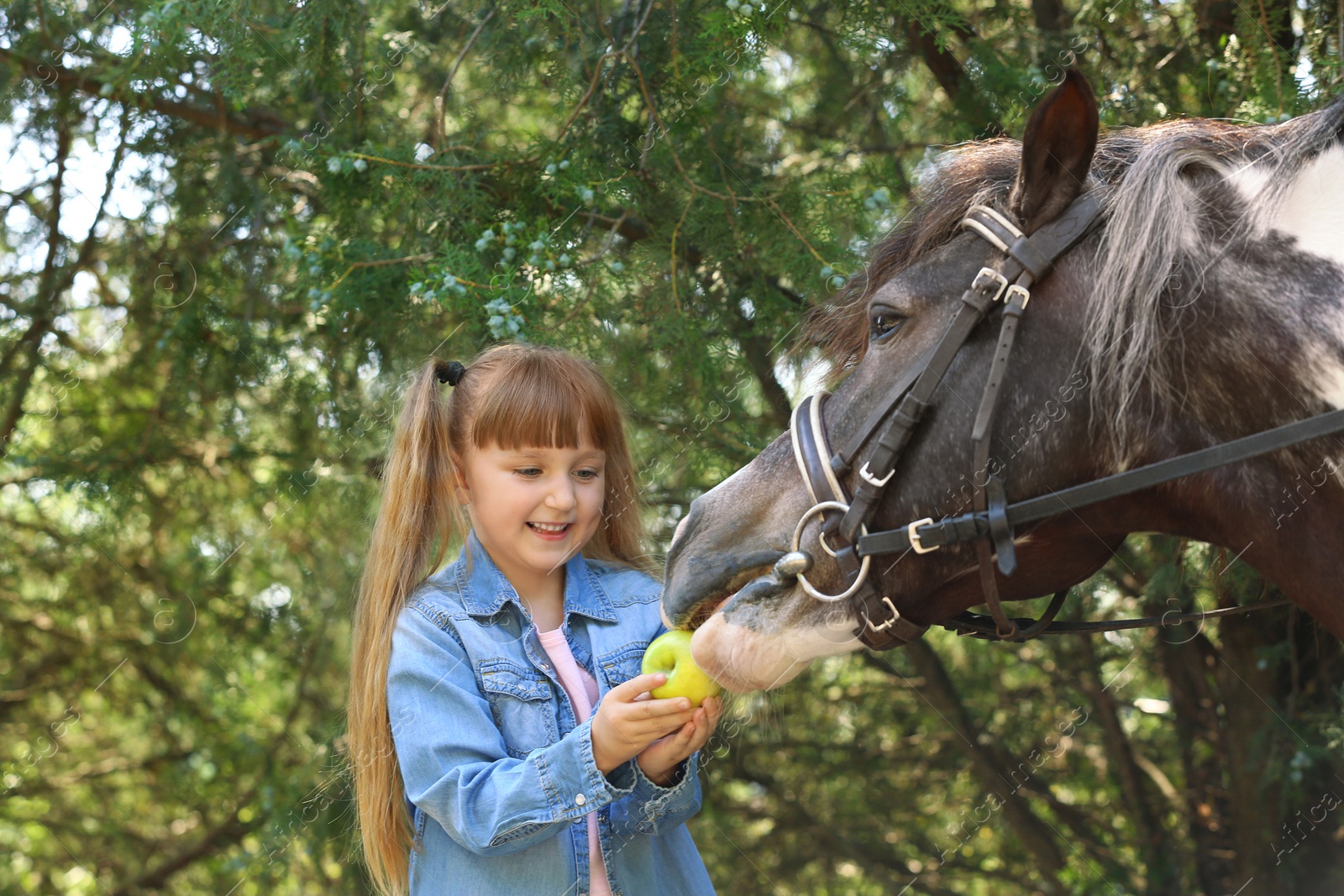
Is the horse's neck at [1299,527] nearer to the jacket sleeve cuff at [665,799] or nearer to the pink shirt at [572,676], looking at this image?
the jacket sleeve cuff at [665,799]

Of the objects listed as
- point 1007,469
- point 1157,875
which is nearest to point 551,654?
point 1007,469

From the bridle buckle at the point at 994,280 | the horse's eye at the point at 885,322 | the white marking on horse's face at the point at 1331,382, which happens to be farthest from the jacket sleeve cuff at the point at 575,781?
the white marking on horse's face at the point at 1331,382

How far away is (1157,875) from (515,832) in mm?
3008

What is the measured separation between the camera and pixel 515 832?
Answer: 1.72 m

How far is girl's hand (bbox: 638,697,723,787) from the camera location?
69.6 inches

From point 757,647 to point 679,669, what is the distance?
0.15m

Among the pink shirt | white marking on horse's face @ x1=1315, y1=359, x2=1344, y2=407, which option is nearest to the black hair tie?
the pink shirt

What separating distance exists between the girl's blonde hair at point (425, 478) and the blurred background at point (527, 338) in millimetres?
306

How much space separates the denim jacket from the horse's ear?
3.43 feet

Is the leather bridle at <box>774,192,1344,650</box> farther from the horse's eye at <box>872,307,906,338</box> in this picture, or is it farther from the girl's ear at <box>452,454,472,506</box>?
the girl's ear at <box>452,454,472,506</box>

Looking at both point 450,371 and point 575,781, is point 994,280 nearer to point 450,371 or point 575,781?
point 575,781

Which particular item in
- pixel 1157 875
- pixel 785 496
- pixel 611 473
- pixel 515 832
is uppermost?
pixel 611 473

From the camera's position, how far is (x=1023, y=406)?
1565 mm

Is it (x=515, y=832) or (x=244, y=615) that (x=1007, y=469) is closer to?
(x=515, y=832)
